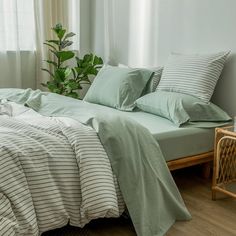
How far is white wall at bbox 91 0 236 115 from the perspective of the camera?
2.75 meters

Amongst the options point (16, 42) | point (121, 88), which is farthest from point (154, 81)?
point (16, 42)

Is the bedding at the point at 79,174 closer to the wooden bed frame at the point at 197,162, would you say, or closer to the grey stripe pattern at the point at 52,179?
the grey stripe pattern at the point at 52,179

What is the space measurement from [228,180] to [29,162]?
1.48m

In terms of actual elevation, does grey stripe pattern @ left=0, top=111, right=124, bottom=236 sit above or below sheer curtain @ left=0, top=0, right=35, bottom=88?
below

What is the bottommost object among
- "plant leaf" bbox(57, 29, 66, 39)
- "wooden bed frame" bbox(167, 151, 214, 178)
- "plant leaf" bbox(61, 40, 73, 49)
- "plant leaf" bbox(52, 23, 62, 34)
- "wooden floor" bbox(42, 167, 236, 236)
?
"wooden floor" bbox(42, 167, 236, 236)

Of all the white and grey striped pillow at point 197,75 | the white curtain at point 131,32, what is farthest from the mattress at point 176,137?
the white curtain at point 131,32

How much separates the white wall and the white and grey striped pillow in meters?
0.14

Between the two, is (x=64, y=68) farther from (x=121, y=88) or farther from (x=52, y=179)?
(x=52, y=179)

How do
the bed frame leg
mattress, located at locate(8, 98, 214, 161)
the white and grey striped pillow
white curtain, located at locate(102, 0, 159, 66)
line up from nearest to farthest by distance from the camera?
mattress, located at locate(8, 98, 214, 161)
the white and grey striped pillow
the bed frame leg
white curtain, located at locate(102, 0, 159, 66)

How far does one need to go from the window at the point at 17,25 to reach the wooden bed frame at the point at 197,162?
2.29 m

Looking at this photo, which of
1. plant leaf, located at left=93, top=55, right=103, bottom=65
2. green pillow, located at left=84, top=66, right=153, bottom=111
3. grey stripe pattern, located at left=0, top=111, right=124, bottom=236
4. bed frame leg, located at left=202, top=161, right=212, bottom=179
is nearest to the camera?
grey stripe pattern, located at left=0, top=111, right=124, bottom=236

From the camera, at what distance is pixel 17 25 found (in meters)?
3.86

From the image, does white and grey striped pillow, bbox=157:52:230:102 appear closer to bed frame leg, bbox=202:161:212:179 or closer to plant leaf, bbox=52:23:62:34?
bed frame leg, bbox=202:161:212:179

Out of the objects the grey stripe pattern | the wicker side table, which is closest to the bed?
the grey stripe pattern
